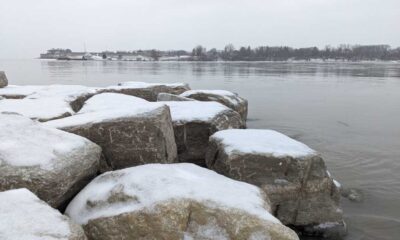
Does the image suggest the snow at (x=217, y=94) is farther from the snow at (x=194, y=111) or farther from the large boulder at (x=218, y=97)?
the snow at (x=194, y=111)

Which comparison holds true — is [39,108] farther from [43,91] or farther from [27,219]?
[27,219]

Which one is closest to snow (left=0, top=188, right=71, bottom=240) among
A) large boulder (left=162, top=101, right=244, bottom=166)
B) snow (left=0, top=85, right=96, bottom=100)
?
large boulder (left=162, top=101, right=244, bottom=166)

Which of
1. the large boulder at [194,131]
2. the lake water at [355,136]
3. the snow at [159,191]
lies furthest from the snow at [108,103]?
the lake water at [355,136]

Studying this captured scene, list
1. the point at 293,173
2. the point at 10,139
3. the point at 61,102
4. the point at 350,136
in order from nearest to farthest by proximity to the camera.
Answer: the point at 10,139 < the point at 293,173 < the point at 61,102 < the point at 350,136

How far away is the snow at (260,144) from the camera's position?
18.5 feet

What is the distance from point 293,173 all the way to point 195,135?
7.05 feet

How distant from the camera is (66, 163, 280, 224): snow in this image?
13.1ft

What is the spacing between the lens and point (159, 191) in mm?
4133

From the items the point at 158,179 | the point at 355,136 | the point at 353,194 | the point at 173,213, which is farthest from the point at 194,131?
the point at 355,136

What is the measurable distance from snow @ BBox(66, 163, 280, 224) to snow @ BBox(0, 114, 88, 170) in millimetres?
537

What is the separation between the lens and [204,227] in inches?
154

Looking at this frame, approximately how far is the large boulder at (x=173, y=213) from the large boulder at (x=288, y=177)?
1.15 metres

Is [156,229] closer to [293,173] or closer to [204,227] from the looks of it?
[204,227]

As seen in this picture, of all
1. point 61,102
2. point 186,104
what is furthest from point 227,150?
point 61,102
